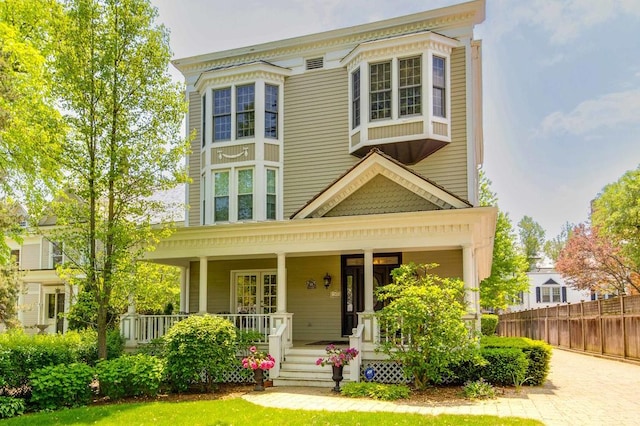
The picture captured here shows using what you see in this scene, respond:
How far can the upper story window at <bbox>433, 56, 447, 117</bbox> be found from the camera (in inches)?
614

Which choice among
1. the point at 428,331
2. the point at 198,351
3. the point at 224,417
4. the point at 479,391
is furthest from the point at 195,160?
the point at 479,391

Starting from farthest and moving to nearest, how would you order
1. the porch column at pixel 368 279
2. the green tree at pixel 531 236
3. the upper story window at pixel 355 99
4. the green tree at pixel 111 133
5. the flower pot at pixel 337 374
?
the green tree at pixel 531 236 < the upper story window at pixel 355 99 < the porch column at pixel 368 279 < the green tree at pixel 111 133 < the flower pot at pixel 337 374

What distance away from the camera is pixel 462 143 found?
1556 centimetres

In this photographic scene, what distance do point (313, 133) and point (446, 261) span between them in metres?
5.88

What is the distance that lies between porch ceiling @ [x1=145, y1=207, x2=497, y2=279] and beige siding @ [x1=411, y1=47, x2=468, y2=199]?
2090 millimetres

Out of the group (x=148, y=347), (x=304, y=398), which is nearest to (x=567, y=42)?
(x=304, y=398)

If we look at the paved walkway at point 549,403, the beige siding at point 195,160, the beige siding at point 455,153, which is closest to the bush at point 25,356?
the paved walkway at point 549,403

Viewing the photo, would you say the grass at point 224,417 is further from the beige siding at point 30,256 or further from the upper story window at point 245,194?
the beige siding at point 30,256

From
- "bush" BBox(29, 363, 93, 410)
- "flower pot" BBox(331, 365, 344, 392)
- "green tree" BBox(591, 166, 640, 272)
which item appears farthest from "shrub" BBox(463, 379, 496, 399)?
"green tree" BBox(591, 166, 640, 272)

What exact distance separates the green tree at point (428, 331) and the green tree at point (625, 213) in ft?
67.6

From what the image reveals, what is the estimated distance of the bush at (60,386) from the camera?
10234 mm

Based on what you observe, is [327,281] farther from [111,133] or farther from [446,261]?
[111,133]

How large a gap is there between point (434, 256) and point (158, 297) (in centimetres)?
751

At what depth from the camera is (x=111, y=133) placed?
41.1 ft
